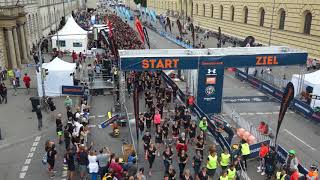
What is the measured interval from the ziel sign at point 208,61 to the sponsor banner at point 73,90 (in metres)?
6.11

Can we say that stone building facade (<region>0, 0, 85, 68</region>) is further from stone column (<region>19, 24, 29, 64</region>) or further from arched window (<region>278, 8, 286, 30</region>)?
arched window (<region>278, 8, 286, 30</region>)

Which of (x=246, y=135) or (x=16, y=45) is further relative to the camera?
(x=16, y=45)

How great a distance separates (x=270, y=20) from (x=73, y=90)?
1052 inches

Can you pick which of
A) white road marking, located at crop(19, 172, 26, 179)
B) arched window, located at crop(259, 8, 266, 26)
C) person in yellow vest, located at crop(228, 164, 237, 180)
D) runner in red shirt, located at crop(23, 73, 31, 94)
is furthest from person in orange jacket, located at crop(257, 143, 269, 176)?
arched window, located at crop(259, 8, 266, 26)

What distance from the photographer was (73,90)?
25203mm

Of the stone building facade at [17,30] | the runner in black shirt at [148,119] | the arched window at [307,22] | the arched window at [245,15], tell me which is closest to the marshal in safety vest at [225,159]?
the runner in black shirt at [148,119]

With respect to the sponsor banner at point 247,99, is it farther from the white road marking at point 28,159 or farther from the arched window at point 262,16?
the arched window at point 262,16

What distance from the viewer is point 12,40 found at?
31375 mm

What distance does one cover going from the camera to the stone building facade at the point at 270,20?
115 feet

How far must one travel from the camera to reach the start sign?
1966 centimetres

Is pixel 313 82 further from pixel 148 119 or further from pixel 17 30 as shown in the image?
pixel 17 30

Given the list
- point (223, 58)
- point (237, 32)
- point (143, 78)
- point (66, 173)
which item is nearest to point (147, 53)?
point (223, 58)

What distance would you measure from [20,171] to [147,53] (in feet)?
Answer: 30.3

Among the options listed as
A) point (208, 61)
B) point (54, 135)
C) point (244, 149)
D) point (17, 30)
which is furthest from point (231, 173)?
point (17, 30)
